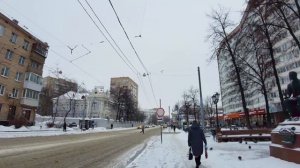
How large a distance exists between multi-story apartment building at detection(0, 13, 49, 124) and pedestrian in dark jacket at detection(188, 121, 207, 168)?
39.9 metres

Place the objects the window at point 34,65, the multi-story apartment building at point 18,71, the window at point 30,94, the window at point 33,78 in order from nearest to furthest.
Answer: the multi-story apartment building at point 18,71 < the window at point 30,94 < the window at point 33,78 < the window at point 34,65

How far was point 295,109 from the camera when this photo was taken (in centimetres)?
1135

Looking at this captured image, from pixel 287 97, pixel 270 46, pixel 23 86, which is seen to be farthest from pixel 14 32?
pixel 287 97

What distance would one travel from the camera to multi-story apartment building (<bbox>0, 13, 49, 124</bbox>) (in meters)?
44.2

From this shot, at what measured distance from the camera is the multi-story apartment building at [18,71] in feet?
145

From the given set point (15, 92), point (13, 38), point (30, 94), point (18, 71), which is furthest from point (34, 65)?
point (13, 38)

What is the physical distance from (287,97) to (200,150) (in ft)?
14.9

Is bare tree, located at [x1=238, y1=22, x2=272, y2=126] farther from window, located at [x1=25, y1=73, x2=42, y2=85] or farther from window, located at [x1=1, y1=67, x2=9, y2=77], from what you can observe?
window, located at [x1=25, y1=73, x2=42, y2=85]

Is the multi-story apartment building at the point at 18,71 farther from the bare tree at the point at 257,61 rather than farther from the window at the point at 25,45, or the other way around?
the bare tree at the point at 257,61

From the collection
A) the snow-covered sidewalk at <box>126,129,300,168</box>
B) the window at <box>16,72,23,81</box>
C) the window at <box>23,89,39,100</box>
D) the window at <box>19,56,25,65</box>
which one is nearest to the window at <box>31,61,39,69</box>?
the window at <box>19,56,25,65</box>

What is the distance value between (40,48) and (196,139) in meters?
48.6

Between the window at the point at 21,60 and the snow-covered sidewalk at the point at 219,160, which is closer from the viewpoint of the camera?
the snow-covered sidewalk at the point at 219,160

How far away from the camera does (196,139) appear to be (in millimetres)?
10625

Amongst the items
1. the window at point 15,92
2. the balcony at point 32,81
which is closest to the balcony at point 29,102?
the window at point 15,92
